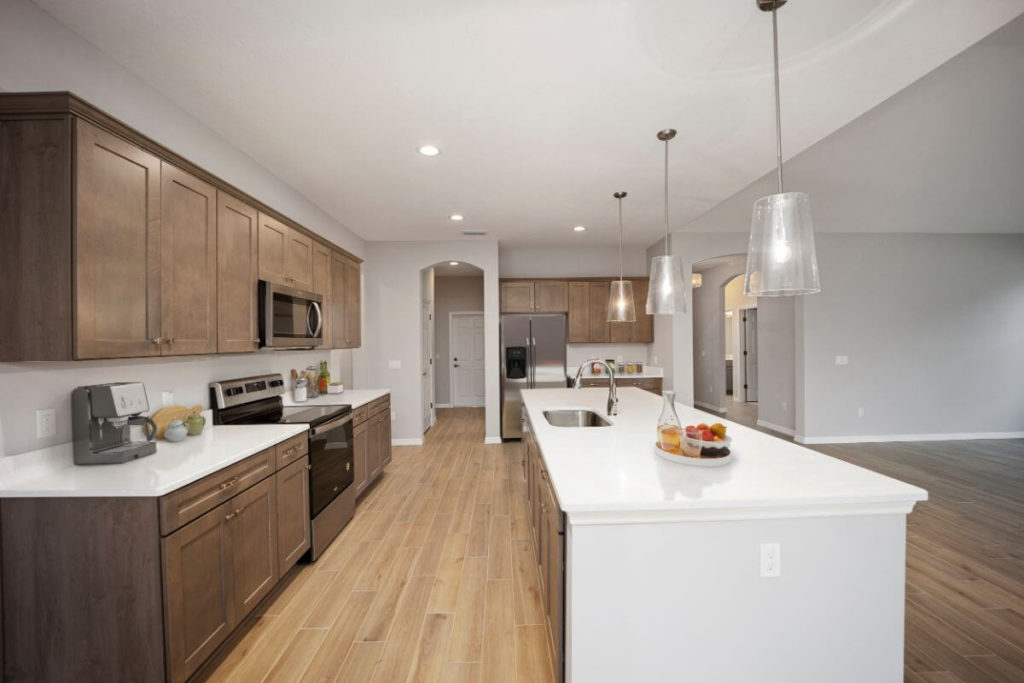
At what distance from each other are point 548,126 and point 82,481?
2.75 m

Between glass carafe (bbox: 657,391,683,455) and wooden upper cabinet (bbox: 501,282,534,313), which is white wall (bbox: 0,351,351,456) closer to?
glass carafe (bbox: 657,391,683,455)

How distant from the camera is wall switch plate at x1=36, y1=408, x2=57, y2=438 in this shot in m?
1.65

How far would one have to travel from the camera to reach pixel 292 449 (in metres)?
2.35

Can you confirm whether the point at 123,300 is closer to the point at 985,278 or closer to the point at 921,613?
the point at 921,613

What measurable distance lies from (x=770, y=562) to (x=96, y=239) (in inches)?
107

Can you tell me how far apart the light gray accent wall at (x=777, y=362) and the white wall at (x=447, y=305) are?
5000 mm

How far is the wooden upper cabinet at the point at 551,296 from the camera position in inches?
230

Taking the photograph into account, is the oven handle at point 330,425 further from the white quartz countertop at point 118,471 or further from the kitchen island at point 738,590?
the kitchen island at point 738,590

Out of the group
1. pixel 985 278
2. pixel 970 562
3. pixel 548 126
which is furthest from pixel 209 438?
pixel 985 278

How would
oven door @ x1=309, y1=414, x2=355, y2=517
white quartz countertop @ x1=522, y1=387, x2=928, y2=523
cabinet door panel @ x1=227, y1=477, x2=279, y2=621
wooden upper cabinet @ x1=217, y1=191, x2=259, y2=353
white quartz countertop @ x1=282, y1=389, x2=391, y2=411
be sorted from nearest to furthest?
1. white quartz countertop @ x1=522, y1=387, x2=928, y2=523
2. cabinet door panel @ x1=227, y1=477, x2=279, y2=621
3. wooden upper cabinet @ x1=217, y1=191, x2=259, y2=353
4. oven door @ x1=309, y1=414, x2=355, y2=517
5. white quartz countertop @ x1=282, y1=389, x2=391, y2=411

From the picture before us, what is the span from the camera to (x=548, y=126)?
2494 millimetres

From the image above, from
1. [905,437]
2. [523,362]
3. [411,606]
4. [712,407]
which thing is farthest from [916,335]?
[411,606]

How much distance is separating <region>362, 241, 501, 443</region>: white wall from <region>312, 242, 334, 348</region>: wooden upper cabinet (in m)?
1.50

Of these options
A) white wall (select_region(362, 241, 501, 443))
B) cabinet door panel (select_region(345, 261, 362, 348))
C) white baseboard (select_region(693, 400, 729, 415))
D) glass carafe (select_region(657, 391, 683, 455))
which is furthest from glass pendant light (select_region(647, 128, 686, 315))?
white baseboard (select_region(693, 400, 729, 415))
